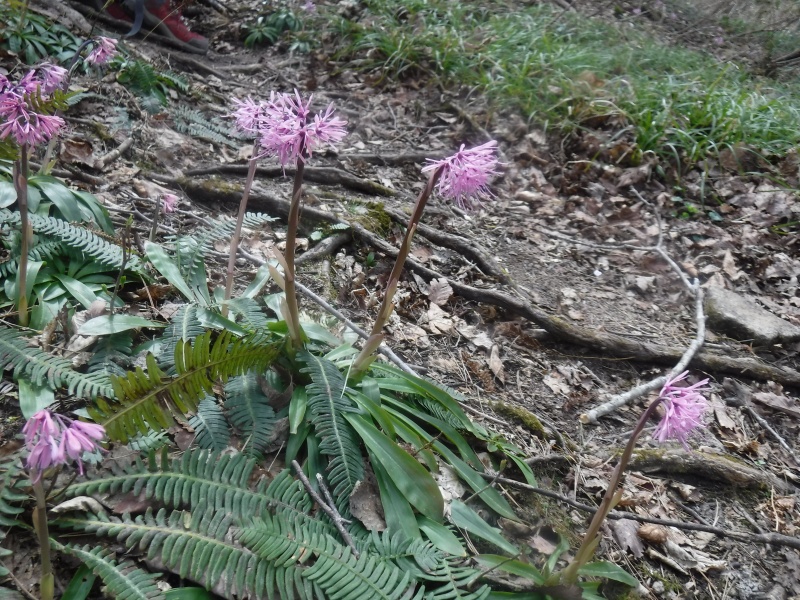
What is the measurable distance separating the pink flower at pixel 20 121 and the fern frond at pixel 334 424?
43.3 inches

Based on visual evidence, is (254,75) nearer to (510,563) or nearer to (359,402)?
(359,402)

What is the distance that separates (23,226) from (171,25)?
448 cm

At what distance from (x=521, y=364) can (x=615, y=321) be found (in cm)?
89

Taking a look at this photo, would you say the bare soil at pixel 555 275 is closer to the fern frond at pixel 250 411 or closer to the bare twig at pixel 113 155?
the bare twig at pixel 113 155

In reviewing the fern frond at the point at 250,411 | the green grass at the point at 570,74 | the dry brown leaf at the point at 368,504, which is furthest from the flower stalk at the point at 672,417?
the green grass at the point at 570,74

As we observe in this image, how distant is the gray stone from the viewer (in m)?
3.36

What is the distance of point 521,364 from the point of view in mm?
2947

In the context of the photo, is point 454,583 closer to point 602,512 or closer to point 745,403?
point 602,512

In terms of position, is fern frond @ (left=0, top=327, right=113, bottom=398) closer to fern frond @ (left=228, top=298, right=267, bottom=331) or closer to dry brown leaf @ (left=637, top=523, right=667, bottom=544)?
fern frond @ (left=228, top=298, right=267, bottom=331)

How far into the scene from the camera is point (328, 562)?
1424 mm

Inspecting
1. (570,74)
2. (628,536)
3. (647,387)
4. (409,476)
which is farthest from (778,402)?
(570,74)

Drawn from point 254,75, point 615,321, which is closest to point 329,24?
point 254,75

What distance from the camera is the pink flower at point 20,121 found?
5.43 ft

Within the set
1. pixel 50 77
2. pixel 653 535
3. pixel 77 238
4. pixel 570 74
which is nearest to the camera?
pixel 50 77
